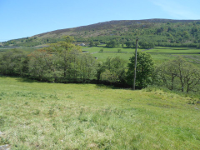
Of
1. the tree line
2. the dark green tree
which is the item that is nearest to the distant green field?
the tree line

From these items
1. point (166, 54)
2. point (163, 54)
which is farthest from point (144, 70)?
point (163, 54)

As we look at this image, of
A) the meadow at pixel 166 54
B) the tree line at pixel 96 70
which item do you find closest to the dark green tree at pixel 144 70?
the tree line at pixel 96 70

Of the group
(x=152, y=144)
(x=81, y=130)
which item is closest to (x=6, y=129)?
(x=81, y=130)

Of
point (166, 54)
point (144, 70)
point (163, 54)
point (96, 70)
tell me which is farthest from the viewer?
point (163, 54)

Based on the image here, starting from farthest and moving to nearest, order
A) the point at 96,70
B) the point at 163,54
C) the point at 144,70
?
the point at 163,54, the point at 96,70, the point at 144,70

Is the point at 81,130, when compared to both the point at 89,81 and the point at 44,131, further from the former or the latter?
the point at 89,81

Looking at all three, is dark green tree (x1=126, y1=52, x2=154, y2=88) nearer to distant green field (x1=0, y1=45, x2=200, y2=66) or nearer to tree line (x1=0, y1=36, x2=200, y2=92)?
tree line (x1=0, y1=36, x2=200, y2=92)

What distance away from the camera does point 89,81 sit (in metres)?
43.1

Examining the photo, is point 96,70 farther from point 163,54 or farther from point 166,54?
point 166,54

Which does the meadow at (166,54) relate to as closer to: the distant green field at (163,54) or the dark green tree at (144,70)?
the distant green field at (163,54)

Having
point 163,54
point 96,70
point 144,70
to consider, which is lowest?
point 96,70

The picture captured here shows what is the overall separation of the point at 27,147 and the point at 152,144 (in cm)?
482

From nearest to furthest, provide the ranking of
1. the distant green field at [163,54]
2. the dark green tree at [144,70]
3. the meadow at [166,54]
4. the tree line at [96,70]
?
the tree line at [96,70] → the dark green tree at [144,70] → the distant green field at [163,54] → the meadow at [166,54]

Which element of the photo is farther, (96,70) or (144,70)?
(96,70)
